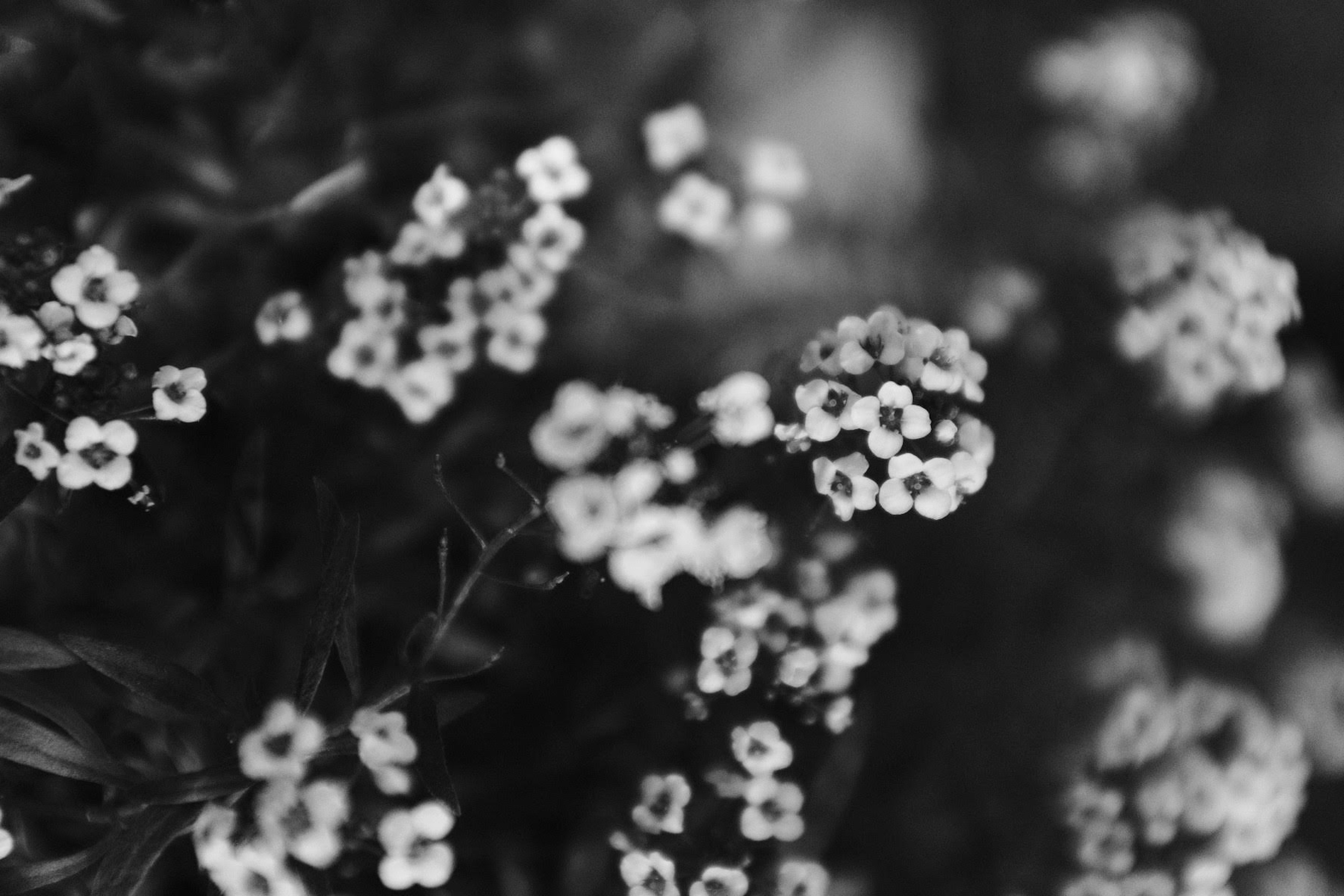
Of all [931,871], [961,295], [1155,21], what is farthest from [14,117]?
[1155,21]

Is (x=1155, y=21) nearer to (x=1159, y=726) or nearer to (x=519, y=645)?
(x=1159, y=726)

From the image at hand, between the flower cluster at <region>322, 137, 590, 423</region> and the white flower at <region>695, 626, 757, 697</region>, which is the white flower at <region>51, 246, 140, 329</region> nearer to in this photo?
the flower cluster at <region>322, 137, 590, 423</region>

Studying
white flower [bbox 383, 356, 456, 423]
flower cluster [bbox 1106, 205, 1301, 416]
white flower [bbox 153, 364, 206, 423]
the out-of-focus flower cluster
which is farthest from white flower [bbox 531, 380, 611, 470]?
the out-of-focus flower cluster

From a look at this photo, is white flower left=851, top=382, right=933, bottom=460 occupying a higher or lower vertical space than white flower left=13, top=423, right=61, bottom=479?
higher

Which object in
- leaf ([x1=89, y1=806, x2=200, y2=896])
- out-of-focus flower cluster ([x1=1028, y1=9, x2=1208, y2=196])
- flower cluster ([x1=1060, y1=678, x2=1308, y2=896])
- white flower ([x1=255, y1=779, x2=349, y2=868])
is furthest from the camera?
out-of-focus flower cluster ([x1=1028, y1=9, x2=1208, y2=196])

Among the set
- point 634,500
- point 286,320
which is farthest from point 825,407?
point 286,320

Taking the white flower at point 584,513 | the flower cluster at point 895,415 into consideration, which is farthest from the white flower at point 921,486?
the white flower at point 584,513
